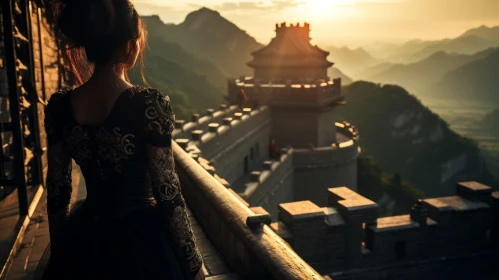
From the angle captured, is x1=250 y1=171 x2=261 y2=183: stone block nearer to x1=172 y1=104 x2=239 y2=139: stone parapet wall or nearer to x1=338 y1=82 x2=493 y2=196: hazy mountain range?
x1=172 y1=104 x2=239 y2=139: stone parapet wall

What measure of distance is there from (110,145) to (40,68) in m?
8.10

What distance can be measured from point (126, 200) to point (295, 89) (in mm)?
21305

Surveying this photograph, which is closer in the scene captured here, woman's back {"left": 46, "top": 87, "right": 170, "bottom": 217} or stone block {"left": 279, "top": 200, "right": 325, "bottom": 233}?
woman's back {"left": 46, "top": 87, "right": 170, "bottom": 217}

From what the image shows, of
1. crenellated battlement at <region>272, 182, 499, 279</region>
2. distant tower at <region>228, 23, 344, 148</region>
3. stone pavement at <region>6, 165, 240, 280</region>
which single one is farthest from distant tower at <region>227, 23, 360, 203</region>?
stone pavement at <region>6, 165, 240, 280</region>

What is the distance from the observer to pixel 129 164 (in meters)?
2.04

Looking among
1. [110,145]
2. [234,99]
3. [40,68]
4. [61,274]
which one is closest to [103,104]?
[110,145]

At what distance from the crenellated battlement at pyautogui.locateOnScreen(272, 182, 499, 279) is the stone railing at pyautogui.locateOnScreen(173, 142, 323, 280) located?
2.40 metres

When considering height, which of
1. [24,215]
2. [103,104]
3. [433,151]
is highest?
[103,104]

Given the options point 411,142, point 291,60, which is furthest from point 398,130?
point 291,60

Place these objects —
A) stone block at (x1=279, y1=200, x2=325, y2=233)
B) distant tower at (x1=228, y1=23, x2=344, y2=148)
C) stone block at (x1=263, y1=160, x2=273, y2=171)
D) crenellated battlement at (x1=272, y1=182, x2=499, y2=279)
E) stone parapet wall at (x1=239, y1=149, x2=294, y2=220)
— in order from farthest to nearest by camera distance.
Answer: distant tower at (x1=228, y1=23, x2=344, y2=148), stone block at (x1=263, y1=160, x2=273, y2=171), stone parapet wall at (x1=239, y1=149, x2=294, y2=220), crenellated battlement at (x1=272, y1=182, x2=499, y2=279), stone block at (x1=279, y1=200, x2=325, y2=233)

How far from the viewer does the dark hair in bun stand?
77.0 inches

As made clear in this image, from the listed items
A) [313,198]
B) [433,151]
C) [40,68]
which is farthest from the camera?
[433,151]

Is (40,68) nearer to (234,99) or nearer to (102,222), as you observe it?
(102,222)

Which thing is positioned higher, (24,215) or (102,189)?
(102,189)
